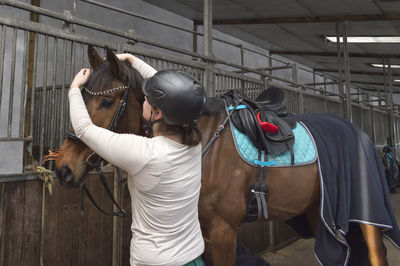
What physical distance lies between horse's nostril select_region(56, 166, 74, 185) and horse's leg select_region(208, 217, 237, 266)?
0.74 m

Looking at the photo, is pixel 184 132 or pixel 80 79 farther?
pixel 80 79

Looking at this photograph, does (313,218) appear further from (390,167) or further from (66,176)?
(390,167)

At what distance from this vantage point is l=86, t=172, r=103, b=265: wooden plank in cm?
187

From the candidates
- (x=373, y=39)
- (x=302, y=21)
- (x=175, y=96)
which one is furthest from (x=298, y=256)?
(x=373, y=39)

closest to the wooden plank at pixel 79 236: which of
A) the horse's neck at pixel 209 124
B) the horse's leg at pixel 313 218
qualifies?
the horse's neck at pixel 209 124

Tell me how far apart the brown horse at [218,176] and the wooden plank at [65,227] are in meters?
0.78

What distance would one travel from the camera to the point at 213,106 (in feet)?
5.47

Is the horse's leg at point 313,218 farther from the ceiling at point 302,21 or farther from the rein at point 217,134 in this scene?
the ceiling at point 302,21

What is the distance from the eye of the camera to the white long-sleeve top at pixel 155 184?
911mm

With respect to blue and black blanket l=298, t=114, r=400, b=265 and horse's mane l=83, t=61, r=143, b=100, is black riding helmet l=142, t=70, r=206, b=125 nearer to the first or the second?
horse's mane l=83, t=61, r=143, b=100

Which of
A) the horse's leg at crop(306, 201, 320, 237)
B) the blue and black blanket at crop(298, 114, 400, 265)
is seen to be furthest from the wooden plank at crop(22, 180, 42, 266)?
the horse's leg at crop(306, 201, 320, 237)

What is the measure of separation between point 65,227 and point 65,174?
2.80 ft

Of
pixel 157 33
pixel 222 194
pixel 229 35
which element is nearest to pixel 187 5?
pixel 157 33

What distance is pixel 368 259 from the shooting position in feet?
6.29
